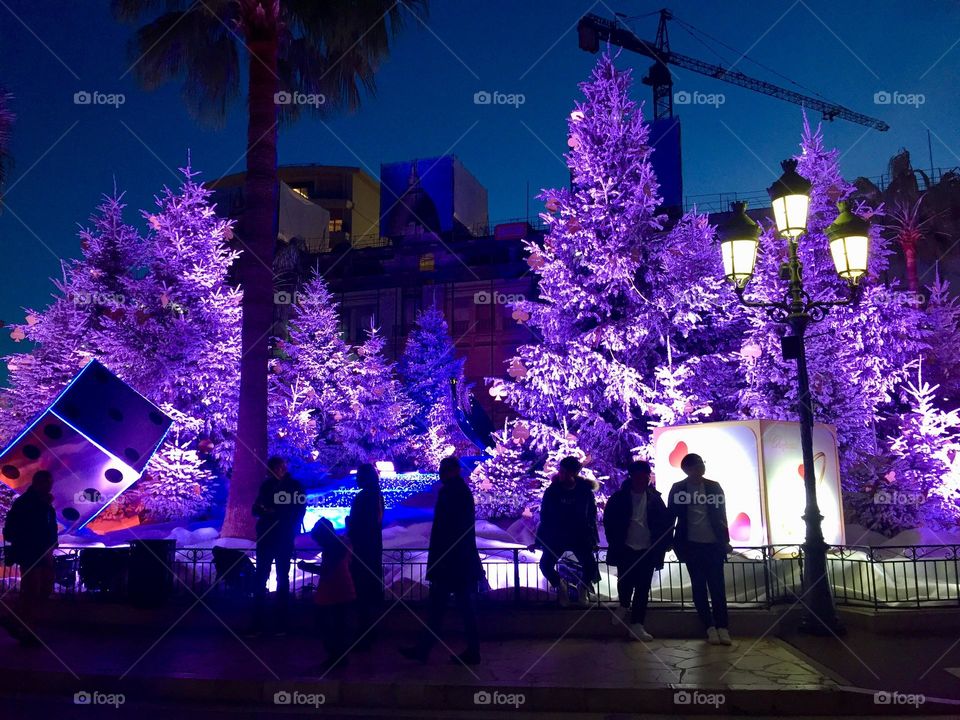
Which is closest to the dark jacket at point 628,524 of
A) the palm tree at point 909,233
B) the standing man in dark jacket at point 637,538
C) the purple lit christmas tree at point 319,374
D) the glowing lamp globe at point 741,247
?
the standing man in dark jacket at point 637,538

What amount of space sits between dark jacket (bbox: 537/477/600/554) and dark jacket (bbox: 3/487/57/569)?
6.22 metres

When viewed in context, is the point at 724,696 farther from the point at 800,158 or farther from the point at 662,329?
the point at 800,158

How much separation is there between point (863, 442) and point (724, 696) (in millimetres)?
13580


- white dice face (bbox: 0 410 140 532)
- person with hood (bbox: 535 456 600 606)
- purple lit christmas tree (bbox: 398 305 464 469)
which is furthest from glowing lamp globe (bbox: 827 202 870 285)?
purple lit christmas tree (bbox: 398 305 464 469)

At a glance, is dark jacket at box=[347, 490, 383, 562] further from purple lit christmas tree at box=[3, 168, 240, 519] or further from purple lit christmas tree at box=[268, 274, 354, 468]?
purple lit christmas tree at box=[268, 274, 354, 468]

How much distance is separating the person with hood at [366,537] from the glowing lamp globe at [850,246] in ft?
21.3

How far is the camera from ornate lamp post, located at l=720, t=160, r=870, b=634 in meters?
9.00

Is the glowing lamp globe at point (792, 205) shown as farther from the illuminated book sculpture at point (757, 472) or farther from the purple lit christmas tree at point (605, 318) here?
the purple lit christmas tree at point (605, 318)

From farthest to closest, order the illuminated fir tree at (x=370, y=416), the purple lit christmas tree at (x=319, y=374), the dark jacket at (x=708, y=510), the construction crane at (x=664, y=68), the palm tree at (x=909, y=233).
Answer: the construction crane at (x=664, y=68) < the palm tree at (x=909, y=233) < the illuminated fir tree at (x=370, y=416) < the purple lit christmas tree at (x=319, y=374) < the dark jacket at (x=708, y=510)

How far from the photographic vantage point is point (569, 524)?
9.02m

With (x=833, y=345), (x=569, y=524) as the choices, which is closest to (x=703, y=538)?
(x=569, y=524)

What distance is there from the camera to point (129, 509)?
20.5m

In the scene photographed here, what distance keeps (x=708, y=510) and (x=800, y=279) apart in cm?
349

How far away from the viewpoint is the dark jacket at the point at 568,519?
901 centimetres
